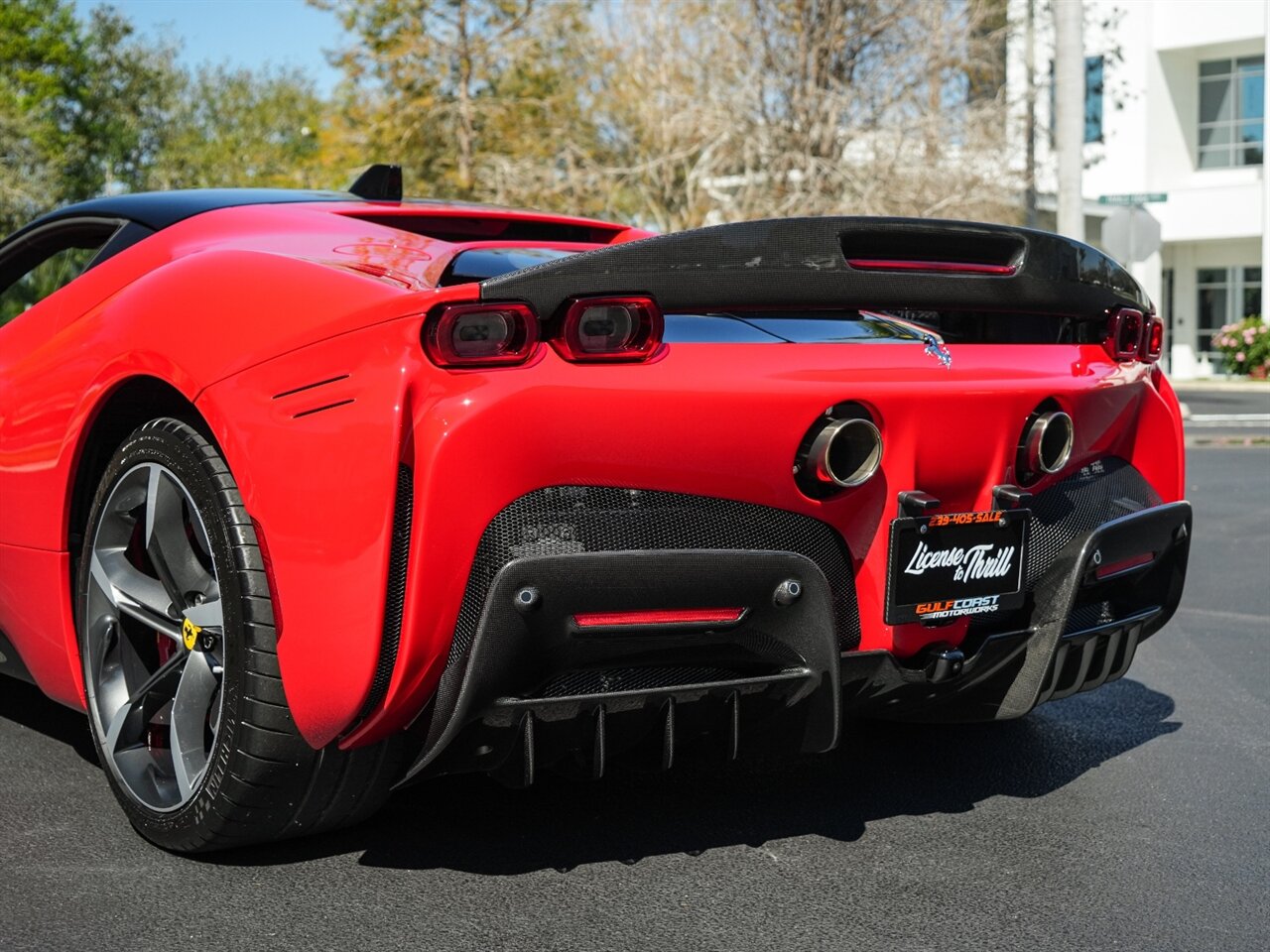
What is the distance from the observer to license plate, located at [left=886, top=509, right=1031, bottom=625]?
9.15 feet

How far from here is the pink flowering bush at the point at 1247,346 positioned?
29.0 metres

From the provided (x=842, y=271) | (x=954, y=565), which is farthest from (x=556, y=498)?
(x=954, y=565)

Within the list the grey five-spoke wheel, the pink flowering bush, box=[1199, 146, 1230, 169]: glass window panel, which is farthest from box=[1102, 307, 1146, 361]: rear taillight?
box=[1199, 146, 1230, 169]: glass window panel

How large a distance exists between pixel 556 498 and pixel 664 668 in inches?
14.7

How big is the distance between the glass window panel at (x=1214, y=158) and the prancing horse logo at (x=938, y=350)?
3293cm

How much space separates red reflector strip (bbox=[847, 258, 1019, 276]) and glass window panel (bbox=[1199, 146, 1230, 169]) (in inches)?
1287

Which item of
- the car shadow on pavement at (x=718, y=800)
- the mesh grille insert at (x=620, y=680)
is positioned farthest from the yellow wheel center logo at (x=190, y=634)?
the mesh grille insert at (x=620, y=680)

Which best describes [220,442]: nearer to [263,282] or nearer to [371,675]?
[263,282]

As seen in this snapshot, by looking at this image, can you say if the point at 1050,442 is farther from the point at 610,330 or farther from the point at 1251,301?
the point at 1251,301

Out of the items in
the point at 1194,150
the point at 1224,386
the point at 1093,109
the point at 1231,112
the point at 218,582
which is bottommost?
the point at 1224,386

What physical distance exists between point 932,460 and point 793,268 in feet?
1.56

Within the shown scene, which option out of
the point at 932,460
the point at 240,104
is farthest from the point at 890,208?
the point at 240,104

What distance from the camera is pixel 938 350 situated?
288 cm

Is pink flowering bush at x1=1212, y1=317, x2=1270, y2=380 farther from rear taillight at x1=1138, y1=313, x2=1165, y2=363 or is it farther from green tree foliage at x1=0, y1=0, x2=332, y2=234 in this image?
rear taillight at x1=1138, y1=313, x2=1165, y2=363
